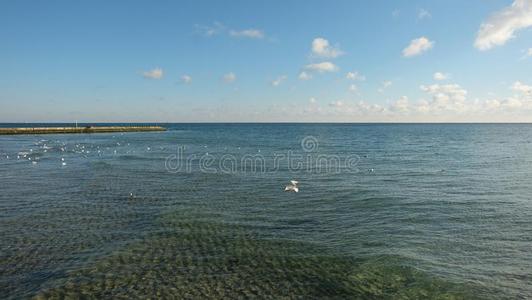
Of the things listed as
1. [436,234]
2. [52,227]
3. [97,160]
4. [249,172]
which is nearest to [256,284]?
[436,234]

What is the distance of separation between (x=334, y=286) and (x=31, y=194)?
2098 cm

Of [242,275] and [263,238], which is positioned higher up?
[263,238]

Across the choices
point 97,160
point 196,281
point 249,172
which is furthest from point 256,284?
point 97,160

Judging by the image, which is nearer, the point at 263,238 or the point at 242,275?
the point at 242,275

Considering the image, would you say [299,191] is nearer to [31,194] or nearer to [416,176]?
[416,176]

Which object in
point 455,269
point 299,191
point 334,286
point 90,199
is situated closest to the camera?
point 334,286

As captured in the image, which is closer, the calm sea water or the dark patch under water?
the dark patch under water

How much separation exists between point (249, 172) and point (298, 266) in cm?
2207

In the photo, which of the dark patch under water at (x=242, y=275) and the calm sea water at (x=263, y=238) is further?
the calm sea water at (x=263, y=238)

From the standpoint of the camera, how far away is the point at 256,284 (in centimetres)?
1119

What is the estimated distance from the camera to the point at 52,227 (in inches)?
635

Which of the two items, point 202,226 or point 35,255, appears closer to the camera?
point 35,255

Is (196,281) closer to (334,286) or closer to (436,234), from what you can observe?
(334,286)

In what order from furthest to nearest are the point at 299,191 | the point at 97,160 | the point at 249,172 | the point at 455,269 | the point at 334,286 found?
the point at 97,160
the point at 249,172
the point at 299,191
the point at 455,269
the point at 334,286
